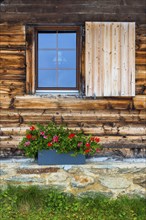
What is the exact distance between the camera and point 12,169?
481 cm

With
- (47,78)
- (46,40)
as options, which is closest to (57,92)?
(47,78)

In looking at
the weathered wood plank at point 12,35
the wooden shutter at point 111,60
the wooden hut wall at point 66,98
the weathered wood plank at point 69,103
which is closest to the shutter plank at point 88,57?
the wooden shutter at point 111,60

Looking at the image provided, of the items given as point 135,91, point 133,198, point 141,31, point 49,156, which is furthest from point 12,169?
point 141,31

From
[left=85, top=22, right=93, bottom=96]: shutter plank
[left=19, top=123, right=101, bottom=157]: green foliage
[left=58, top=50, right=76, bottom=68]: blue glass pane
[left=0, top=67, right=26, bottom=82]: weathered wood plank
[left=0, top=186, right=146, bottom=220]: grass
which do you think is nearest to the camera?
[left=0, top=186, right=146, bottom=220]: grass

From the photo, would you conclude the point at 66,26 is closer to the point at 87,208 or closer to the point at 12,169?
the point at 12,169

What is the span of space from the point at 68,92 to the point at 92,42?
0.92 metres

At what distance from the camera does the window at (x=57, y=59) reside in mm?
5234

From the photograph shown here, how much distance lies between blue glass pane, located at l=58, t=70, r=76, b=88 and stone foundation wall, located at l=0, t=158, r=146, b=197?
1.40 m

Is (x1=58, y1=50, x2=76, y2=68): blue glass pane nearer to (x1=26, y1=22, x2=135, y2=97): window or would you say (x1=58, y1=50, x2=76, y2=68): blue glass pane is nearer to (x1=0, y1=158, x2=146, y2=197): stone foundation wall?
(x1=26, y1=22, x2=135, y2=97): window

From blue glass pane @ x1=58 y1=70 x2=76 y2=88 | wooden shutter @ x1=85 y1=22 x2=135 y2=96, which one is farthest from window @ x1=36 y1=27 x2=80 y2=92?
wooden shutter @ x1=85 y1=22 x2=135 y2=96

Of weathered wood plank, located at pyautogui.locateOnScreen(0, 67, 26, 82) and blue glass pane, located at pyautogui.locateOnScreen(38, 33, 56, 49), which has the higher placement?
blue glass pane, located at pyautogui.locateOnScreen(38, 33, 56, 49)

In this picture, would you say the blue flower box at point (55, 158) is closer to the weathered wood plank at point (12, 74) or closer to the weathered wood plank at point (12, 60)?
the weathered wood plank at point (12, 74)

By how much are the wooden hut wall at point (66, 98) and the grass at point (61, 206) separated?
0.92 m

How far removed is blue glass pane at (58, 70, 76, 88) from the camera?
5277mm
